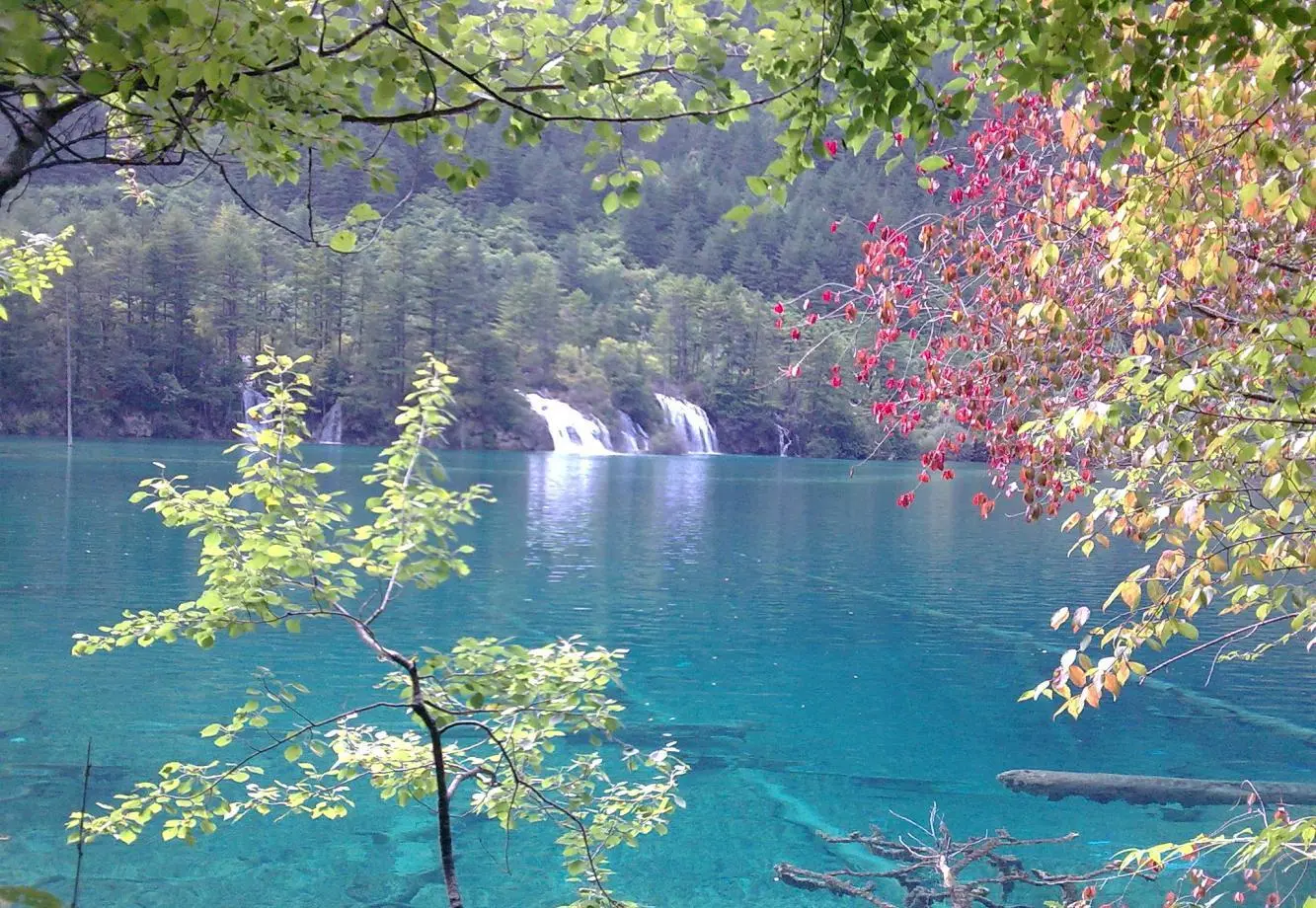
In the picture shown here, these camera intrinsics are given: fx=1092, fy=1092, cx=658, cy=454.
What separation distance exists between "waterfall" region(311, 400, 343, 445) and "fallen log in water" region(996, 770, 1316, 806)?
62.9 meters

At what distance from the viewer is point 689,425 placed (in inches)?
3095

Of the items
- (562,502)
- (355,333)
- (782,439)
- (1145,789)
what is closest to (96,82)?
(1145,789)

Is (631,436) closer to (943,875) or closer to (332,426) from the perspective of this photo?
(332,426)

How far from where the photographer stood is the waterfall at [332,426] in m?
69.6

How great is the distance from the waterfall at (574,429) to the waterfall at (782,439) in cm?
1848

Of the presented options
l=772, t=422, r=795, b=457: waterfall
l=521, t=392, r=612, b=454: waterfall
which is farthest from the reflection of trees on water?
l=772, t=422, r=795, b=457: waterfall

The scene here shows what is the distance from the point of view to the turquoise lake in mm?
8445

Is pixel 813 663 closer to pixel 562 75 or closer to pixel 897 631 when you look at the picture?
pixel 897 631

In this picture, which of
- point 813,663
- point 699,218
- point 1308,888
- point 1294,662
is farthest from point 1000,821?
point 699,218

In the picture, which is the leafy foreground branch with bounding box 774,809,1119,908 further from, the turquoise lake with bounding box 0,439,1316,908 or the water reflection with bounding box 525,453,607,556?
the water reflection with bounding box 525,453,607,556

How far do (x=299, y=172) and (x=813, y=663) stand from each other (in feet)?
44.5

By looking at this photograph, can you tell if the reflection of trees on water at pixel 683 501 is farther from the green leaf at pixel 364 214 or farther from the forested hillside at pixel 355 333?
the green leaf at pixel 364 214

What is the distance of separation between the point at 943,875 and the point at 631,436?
218ft

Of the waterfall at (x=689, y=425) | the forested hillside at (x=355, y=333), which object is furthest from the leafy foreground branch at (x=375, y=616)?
the waterfall at (x=689, y=425)
